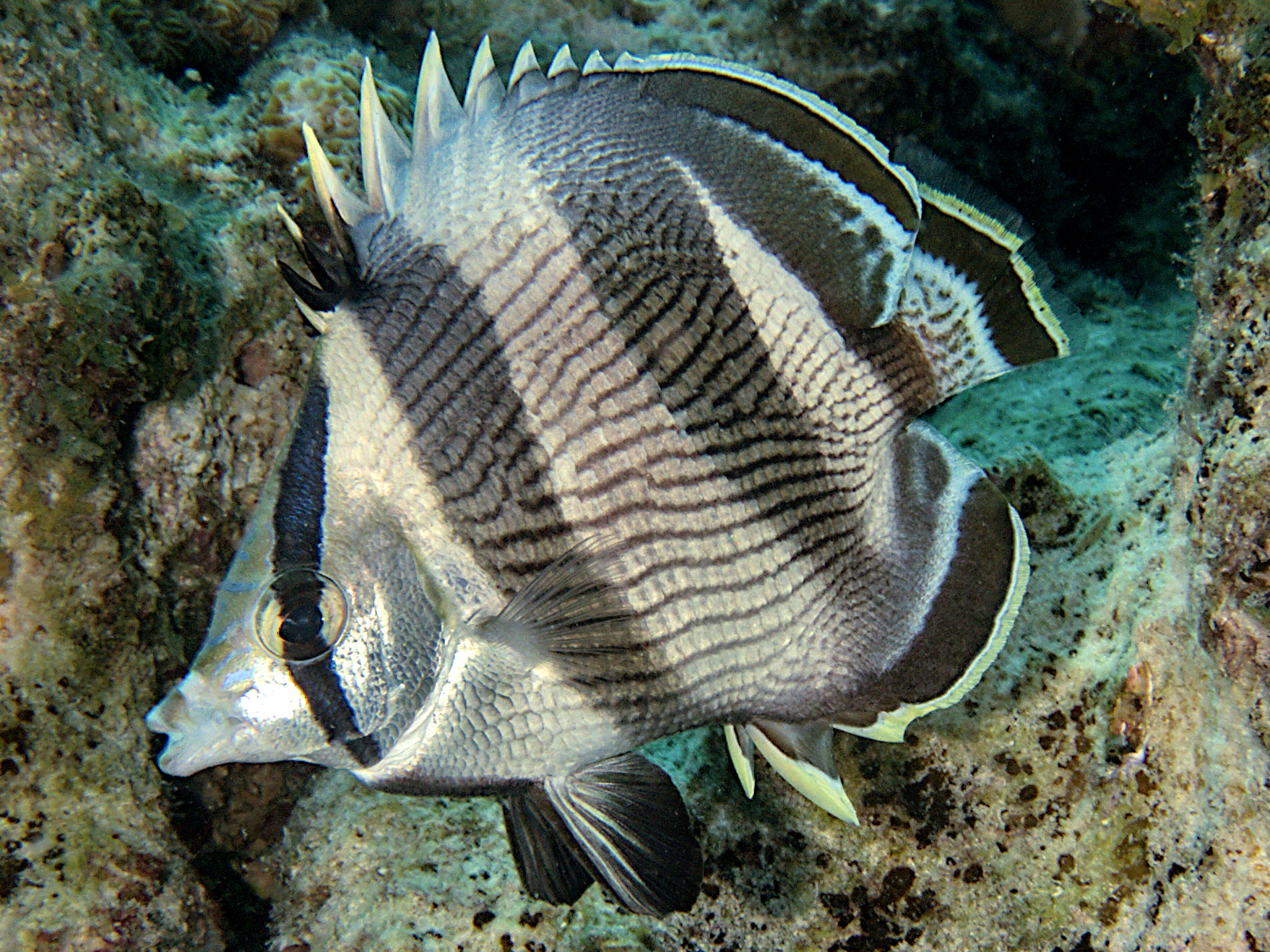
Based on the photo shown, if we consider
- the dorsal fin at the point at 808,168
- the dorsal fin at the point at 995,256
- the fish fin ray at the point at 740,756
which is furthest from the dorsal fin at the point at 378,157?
the fish fin ray at the point at 740,756

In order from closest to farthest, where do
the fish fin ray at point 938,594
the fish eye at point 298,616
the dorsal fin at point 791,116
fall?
the fish eye at point 298,616, the dorsal fin at point 791,116, the fish fin ray at point 938,594

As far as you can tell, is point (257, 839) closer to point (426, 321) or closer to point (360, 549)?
point (360, 549)

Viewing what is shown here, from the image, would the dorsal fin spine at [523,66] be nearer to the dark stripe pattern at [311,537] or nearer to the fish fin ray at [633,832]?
the dark stripe pattern at [311,537]

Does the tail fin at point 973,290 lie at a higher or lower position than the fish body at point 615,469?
higher

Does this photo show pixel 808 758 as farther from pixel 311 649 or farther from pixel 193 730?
pixel 193 730

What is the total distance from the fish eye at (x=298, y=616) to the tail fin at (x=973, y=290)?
137cm

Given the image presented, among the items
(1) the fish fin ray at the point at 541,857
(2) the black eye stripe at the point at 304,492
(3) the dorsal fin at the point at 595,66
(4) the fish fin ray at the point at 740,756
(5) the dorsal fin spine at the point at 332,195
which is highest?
(3) the dorsal fin at the point at 595,66

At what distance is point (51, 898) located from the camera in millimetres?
1815

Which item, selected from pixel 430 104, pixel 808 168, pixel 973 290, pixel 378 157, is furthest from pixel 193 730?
pixel 973 290

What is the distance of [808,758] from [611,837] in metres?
0.51

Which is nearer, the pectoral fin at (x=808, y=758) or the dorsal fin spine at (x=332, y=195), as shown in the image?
the dorsal fin spine at (x=332, y=195)

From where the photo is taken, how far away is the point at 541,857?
5.54ft

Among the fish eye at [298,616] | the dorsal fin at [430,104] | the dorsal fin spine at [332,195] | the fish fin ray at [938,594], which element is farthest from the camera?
the fish fin ray at [938,594]

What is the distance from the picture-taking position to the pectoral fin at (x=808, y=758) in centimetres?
176
